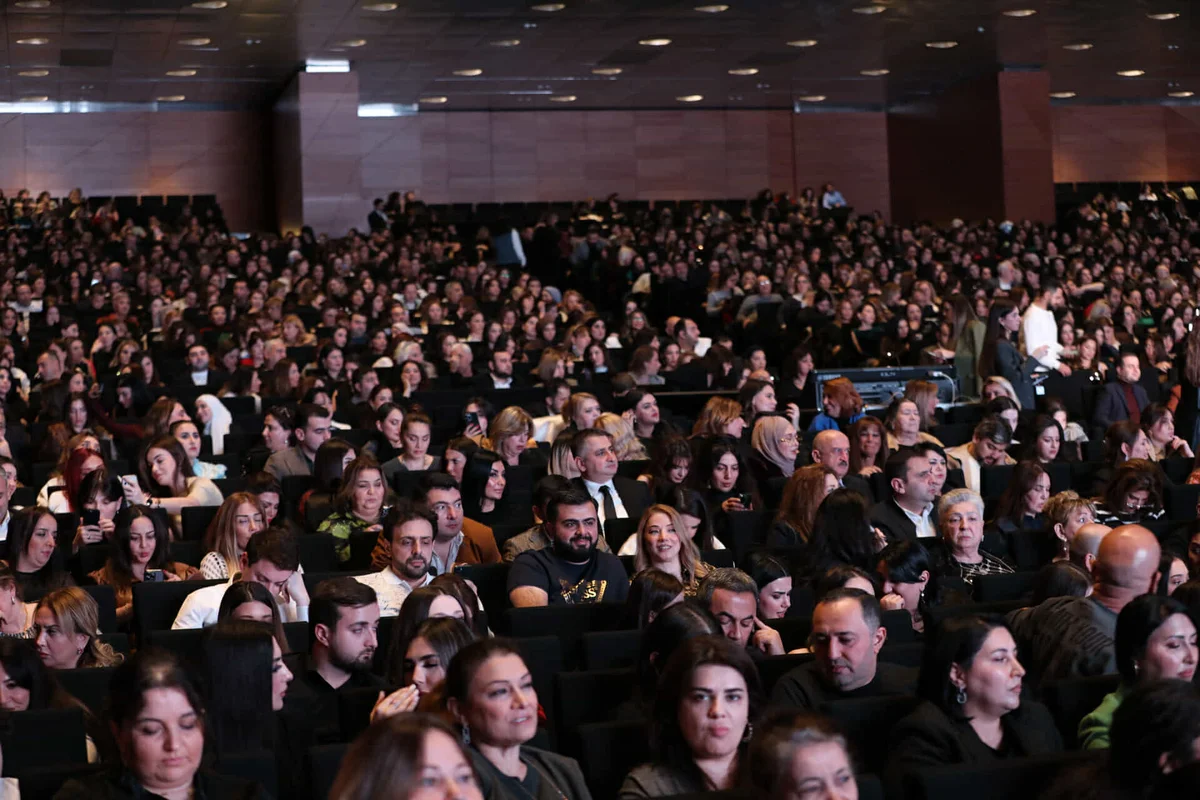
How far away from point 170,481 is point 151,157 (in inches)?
684

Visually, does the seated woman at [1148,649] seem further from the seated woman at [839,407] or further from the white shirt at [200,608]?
the seated woman at [839,407]

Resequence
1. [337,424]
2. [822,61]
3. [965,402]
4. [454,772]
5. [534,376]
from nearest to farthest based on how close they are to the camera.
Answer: [454,772] < [337,424] < [965,402] < [534,376] < [822,61]

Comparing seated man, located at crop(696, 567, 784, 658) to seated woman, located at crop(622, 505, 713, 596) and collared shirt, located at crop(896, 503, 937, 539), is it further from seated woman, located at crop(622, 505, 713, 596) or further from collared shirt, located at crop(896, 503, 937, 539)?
collared shirt, located at crop(896, 503, 937, 539)

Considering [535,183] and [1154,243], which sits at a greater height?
[535,183]

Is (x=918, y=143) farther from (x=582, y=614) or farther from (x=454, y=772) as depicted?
(x=454, y=772)

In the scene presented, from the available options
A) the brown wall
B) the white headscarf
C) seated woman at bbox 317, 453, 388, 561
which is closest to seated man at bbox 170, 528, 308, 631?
seated woman at bbox 317, 453, 388, 561

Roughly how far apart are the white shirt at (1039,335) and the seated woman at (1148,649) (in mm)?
6884

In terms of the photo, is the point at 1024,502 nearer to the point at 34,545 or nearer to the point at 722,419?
the point at 722,419

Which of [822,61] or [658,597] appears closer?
[658,597]

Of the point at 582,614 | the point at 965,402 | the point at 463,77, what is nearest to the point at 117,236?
the point at 463,77

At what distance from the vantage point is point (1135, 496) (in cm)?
662

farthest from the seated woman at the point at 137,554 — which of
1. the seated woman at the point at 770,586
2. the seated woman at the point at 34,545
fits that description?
the seated woman at the point at 770,586

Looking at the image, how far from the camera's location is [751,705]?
3578 millimetres

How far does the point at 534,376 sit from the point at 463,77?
10819 mm
